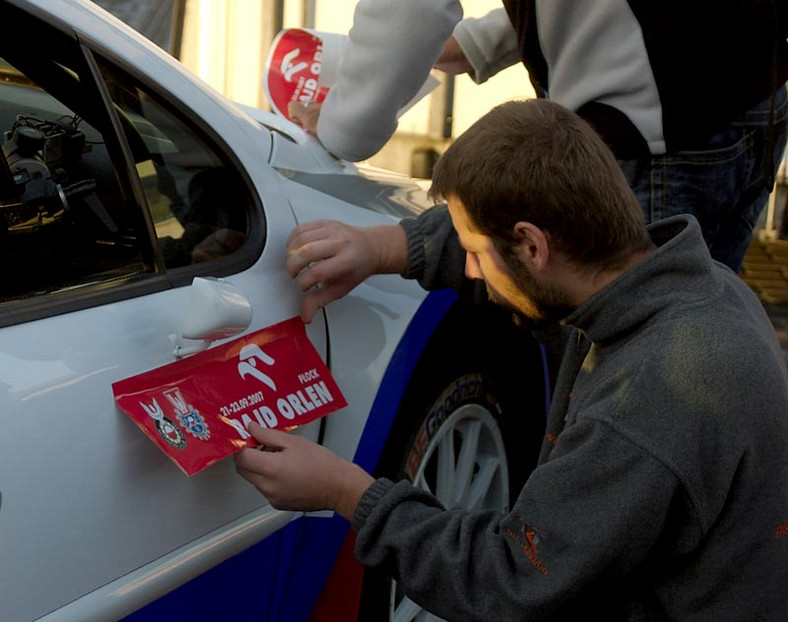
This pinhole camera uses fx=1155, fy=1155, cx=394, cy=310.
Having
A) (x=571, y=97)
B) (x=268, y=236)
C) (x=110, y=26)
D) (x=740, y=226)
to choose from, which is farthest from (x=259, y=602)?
(x=740, y=226)

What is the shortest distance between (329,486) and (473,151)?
0.52 metres

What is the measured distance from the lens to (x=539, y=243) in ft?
4.99

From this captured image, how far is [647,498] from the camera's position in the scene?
4.58ft

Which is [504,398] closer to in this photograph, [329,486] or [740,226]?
[740,226]

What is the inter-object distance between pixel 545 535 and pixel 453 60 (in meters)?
1.58

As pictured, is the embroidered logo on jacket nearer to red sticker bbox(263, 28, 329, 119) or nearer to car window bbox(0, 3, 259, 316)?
car window bbox(0, 3, 259, 316)

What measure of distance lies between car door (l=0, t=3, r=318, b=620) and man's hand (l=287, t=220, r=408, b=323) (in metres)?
0.03

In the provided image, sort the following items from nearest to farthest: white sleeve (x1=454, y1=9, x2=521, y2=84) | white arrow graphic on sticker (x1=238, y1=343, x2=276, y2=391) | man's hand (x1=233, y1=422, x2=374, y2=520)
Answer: man's hand (x1=233, y1=422, x2=374, y2=520) < white arrow graphic on sticker (x1=238, y1=343, x2=276, y2=391) < white sleeve (x1=454, y1=9, x2=521, y2=84)

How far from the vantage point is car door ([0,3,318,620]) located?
1406mm

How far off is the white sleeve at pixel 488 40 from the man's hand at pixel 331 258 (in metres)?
0.76

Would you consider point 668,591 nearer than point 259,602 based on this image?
Yes

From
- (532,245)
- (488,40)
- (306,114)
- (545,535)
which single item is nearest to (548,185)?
(532,245)

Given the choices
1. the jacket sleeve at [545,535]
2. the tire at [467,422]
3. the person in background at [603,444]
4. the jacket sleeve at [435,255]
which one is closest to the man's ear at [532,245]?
the person in background at [603,444]

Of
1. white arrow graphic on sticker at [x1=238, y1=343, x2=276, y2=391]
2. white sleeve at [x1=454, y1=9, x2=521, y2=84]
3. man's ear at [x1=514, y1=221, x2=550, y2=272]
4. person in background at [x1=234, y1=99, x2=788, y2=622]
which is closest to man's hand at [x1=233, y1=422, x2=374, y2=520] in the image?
person in background at [x1=234, y1=99, x2=788, y2=622]
